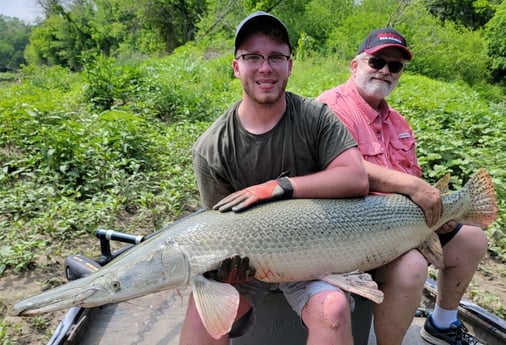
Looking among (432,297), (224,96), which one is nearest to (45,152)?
(432,297)

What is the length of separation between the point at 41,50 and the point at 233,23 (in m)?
36.2

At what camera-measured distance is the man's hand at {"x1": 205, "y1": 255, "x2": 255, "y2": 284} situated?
1930 mm

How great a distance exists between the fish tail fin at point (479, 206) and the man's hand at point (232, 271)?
1561 millimetres

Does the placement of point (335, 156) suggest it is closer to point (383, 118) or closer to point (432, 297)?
point (383, 118)

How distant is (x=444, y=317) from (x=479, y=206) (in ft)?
2.54

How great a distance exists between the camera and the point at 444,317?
9.17ft

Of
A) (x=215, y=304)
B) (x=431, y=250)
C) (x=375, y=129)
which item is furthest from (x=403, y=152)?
(x=215, y=304)

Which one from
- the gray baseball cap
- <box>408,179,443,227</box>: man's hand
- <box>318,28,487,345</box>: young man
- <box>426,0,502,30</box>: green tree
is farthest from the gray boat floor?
<box>426,0,502,30</box>: green tree

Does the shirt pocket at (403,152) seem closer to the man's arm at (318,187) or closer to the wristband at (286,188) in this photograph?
the man's arm at (318,187)

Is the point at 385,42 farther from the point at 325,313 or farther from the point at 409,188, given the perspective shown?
the point at 325,313

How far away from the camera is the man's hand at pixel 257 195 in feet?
6.97

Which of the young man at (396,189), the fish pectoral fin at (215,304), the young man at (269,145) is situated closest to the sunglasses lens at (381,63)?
the young man at (396,189)

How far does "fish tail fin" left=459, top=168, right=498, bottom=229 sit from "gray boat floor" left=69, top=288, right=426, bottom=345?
3.00ft

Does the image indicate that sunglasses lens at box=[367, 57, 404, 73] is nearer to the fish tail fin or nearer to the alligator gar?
the fish tail fin
